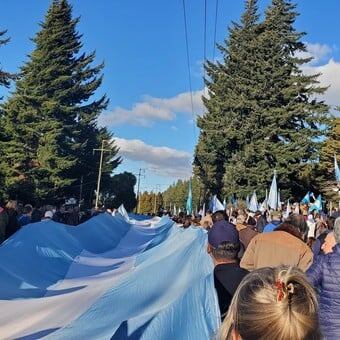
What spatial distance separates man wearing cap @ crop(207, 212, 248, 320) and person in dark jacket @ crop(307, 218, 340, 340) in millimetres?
585

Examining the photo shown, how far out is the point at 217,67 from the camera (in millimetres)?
53000

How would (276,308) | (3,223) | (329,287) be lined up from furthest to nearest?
(3,223), (329,287), (276,308)

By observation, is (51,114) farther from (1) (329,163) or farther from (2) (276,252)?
(2) (276,252)

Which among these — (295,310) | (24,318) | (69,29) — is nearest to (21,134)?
(69,29)

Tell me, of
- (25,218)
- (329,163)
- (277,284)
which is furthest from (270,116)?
(277,284)

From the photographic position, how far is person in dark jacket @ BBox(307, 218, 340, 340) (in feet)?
13.7

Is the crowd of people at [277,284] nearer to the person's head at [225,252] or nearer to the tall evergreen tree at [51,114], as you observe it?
the person's head at [225,252]

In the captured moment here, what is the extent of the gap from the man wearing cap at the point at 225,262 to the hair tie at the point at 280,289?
2.66 m

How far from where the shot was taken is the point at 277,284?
6.63 feet

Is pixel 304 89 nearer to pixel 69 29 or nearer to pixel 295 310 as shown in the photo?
pixel 69 29

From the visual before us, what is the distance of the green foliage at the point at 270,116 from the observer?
41.4 metres

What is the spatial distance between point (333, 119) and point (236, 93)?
23.7 ft

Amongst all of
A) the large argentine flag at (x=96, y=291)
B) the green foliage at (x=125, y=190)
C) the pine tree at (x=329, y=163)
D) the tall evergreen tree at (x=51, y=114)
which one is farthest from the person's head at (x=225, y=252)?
the green foliage at (x=125, y=190)

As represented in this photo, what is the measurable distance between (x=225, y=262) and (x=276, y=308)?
3.09 meters
